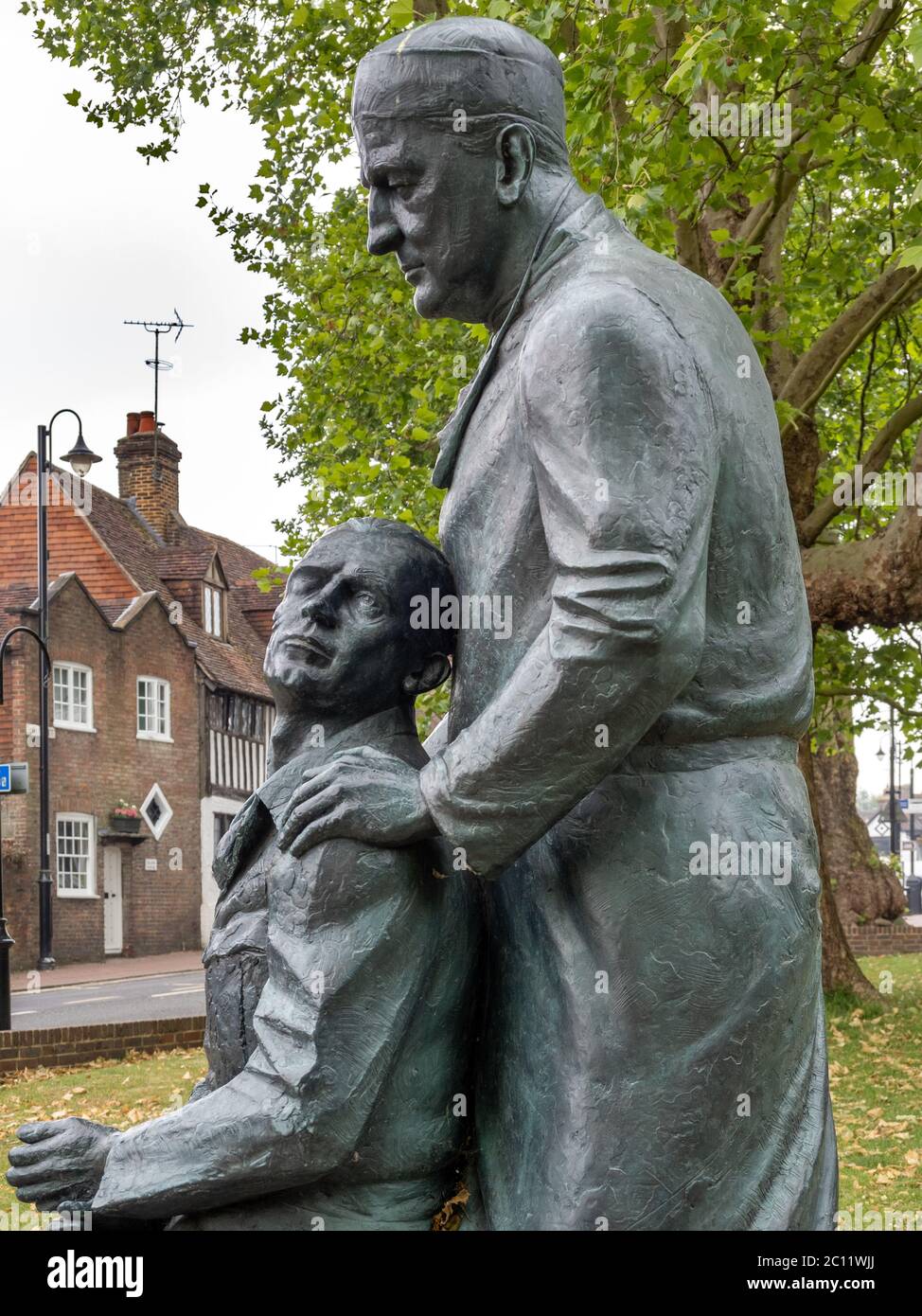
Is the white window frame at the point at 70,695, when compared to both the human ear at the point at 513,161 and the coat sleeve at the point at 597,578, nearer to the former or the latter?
the human ear at the point at 513,161

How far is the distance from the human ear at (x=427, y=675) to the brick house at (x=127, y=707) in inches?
1057

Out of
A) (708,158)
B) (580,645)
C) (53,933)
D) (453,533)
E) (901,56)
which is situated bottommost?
(53,933)

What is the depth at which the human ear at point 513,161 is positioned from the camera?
237 cm

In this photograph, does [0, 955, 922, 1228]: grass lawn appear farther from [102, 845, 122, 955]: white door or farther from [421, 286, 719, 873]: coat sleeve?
[102, 845, 122, 955]: white door

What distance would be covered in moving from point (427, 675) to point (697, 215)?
1005 cm

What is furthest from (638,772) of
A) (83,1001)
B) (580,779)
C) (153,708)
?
(153,708)

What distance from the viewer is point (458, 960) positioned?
2.42 meters

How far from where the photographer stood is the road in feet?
60.2

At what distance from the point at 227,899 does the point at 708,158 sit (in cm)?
929

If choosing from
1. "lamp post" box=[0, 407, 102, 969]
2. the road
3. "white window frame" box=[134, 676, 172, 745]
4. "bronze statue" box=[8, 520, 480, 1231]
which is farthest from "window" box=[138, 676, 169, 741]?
"bronze statue" box=[8, 520, 480, 1231]

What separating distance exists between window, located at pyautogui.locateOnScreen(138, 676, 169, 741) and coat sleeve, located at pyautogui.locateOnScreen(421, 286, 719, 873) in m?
34.4

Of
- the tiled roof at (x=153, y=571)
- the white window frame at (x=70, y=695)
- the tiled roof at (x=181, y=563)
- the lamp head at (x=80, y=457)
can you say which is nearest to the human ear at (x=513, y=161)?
the lamp head at (x=80, y=457)
